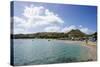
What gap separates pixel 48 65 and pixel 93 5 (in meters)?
1.06

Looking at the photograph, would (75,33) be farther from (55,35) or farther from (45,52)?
(45,52)

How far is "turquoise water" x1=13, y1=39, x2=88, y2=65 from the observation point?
2309 millimetres

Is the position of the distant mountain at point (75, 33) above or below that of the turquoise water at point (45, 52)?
above

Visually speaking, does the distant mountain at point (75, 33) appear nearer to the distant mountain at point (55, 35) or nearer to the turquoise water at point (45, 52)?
the distant mountain at point (55, 35)

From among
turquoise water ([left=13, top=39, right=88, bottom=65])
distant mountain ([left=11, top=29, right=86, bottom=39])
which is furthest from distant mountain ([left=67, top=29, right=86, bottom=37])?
turquoise water ([left=13, top=39, right=88, bottom=65])

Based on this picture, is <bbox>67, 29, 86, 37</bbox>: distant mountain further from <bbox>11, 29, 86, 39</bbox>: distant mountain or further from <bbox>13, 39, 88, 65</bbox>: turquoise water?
<bbox>13, 39, 88, 65</bbox>: turquoise water

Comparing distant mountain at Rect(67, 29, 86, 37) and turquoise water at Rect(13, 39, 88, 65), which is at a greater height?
distant mountain at Rect(67, 29, 86, 37)

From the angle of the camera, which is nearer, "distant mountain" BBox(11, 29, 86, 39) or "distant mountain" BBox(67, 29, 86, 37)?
"distant mountain" BBox(11, 29, 86, 39)

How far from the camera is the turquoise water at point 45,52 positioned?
2309mm

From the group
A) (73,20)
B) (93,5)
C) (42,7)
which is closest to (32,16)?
(42,7)

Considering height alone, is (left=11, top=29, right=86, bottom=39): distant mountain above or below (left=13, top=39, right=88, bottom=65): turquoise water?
above

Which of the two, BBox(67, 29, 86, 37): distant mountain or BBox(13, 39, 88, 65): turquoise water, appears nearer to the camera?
BBox(13, 39, 88, 65): turquoise water

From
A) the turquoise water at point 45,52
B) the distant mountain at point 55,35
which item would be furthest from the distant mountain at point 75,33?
the turquoise water at point 45,52
